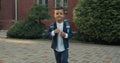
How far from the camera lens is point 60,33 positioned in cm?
753

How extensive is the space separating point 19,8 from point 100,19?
8682 mm

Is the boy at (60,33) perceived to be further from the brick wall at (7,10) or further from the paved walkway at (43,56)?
the brick wall at (7,10)

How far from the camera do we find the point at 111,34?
17.8 metres

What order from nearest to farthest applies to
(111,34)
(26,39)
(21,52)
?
(21,52)
(111,34)
(26,39)

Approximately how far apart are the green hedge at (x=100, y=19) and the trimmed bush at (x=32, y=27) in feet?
8.68

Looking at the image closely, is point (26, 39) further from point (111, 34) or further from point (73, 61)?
point (73, 61)

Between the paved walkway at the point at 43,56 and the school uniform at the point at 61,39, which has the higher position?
the school uniform at the point at 61,39

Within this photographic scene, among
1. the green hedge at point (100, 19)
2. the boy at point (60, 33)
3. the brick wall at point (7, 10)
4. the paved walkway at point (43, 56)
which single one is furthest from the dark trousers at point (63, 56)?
the brick wall at point (7, 10)

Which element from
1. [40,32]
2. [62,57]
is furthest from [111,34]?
[62,57]

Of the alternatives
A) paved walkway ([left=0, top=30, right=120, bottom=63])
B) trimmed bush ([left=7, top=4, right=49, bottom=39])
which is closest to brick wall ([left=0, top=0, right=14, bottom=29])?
trimmed bush ([left=7, top=4, right=49, bottom=39])

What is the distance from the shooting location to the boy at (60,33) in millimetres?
7520

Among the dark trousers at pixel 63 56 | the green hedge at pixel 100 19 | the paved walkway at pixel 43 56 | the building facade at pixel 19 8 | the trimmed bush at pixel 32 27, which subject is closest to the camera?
the dark trousers at pixel 63 56

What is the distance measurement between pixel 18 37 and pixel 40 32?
134cm

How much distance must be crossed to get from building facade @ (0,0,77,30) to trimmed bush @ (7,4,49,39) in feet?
8.81
